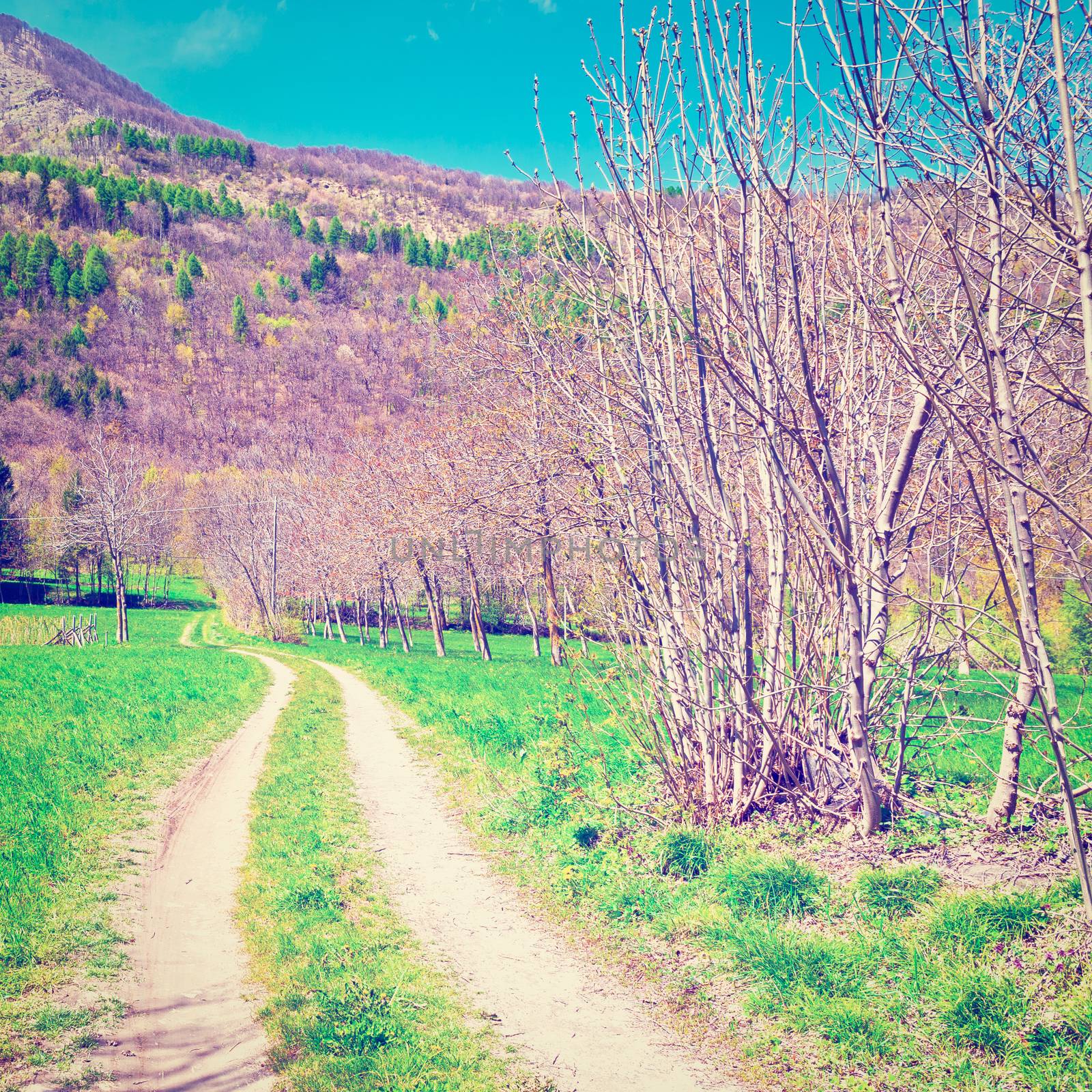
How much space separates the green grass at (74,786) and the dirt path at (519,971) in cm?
210

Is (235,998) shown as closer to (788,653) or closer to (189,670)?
(788,653)

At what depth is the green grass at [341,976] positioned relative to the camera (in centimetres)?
339

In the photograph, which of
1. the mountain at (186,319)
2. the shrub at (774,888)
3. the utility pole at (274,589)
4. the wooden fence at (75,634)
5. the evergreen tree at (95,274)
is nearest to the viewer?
the shrub at (774,888)

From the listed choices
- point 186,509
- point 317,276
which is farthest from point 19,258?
point 186,509

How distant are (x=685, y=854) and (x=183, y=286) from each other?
179m

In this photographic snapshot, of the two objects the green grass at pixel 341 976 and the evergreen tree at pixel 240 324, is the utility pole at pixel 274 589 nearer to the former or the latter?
the green grass at pixel 341 976

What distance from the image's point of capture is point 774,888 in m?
4.79

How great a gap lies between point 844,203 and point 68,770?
980cm

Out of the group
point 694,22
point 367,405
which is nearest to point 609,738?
point 694,22

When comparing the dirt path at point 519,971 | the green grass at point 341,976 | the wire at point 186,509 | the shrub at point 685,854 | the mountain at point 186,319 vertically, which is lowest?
the dirt path at point 519,971

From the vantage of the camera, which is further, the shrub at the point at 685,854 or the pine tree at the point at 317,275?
the pine tree at the point at 317,275

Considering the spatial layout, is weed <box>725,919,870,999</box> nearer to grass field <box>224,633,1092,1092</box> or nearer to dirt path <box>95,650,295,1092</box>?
grass field <box>224,633,1092,1092</box>

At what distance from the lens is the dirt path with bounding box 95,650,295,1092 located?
3338 millimetres

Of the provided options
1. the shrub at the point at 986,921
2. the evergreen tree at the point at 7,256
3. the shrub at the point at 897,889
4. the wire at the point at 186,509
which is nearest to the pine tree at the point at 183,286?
the evergreen tree at the point at 7,256
